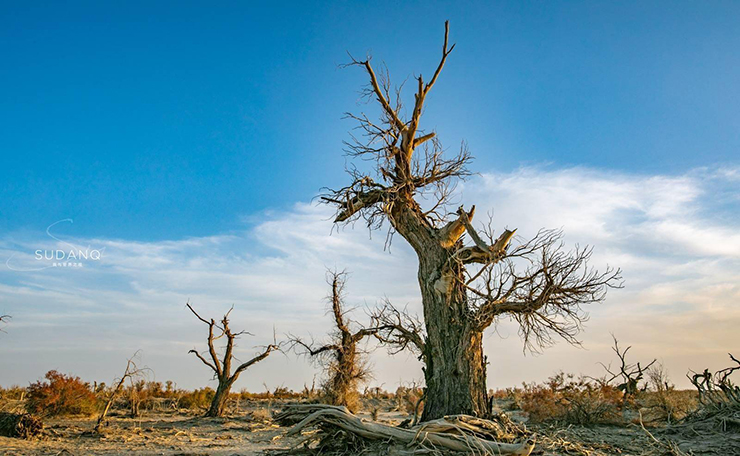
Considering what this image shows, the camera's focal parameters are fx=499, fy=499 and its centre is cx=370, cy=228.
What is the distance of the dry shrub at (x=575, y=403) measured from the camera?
44.3 ft

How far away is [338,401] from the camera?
1856 cm

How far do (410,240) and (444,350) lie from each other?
243 centimetres

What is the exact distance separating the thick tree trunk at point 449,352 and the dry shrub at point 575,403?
17.4 ft

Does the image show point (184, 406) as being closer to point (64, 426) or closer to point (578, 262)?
point (64, 426)

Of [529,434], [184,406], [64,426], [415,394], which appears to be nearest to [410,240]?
[529,434]

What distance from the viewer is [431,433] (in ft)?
25.0

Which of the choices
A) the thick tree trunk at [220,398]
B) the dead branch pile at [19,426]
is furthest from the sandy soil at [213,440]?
the thick tree trunk at [220,398]

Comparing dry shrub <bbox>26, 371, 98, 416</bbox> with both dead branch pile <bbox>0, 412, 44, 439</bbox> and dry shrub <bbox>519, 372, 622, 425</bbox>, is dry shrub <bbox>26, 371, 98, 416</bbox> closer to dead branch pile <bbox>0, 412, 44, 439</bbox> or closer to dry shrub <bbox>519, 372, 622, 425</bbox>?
dead branch pile <bbox>0, 412, 44, 439</bbox>

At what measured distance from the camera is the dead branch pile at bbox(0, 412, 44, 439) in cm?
1202

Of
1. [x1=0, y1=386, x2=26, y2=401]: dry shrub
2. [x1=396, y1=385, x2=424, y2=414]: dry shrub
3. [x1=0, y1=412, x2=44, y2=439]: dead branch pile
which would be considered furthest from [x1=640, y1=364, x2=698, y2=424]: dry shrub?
[x1=0, y1=386, x2=26, y2=401]: dry shrub

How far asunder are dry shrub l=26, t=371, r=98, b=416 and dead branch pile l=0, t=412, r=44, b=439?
3.99m

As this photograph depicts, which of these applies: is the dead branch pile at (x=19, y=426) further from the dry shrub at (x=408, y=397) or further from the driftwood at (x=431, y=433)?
the dry shrub at (x=408, y=397)

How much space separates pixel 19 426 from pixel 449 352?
10.6 metres

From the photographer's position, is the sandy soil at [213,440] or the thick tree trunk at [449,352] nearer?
the sandy soil at [213,440]
